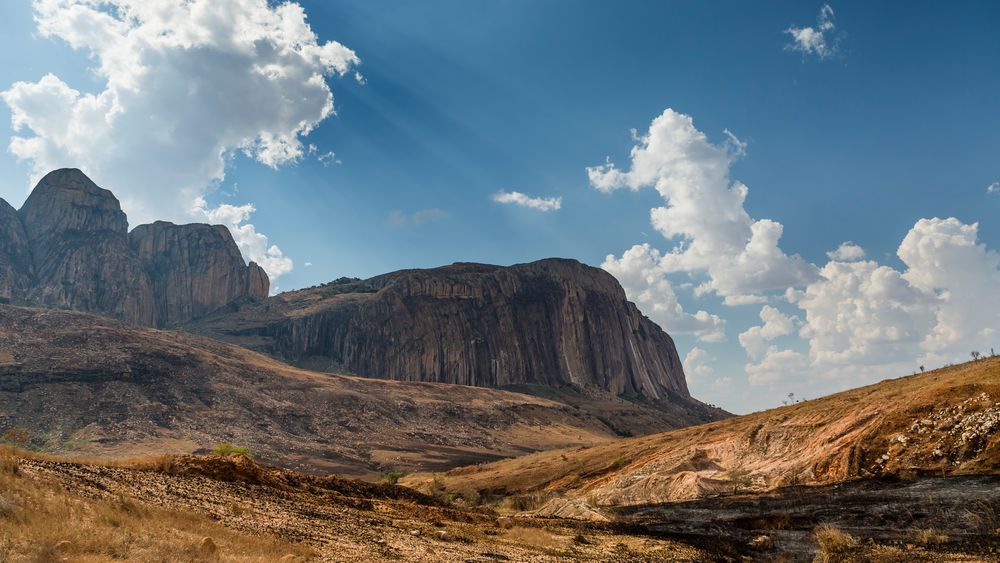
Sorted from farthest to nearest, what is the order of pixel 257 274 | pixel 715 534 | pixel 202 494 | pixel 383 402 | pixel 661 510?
pixel 257 274, pixel 383 402, pixel 661 510, pixel 715 534, pixel 202 494

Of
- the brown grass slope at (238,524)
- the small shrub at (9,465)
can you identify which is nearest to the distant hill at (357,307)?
the brown grass slope at (238,524)

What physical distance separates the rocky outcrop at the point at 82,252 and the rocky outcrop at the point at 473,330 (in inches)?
824

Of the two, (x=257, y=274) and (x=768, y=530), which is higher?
(x=257, y=274)

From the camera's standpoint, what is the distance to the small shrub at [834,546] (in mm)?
16055

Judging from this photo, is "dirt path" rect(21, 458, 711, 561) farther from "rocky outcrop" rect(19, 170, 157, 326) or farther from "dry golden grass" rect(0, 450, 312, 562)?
"rocky outcrop" rect(19, 170, 157, 326)

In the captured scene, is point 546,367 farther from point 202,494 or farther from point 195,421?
point 202,494

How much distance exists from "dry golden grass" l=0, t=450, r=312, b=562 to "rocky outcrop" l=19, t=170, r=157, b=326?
152 m

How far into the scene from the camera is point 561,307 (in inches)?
6280

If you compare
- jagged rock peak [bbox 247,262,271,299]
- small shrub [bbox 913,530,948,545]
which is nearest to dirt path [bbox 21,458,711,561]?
small shrub [bbox 913,530,948,545]

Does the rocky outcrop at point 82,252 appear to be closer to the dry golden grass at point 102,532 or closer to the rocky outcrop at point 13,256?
the rocky outcrop at point 13,256

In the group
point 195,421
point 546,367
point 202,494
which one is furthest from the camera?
point 546,367

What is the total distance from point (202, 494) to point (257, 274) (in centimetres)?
17488

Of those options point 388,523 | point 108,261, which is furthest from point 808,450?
point 108,261

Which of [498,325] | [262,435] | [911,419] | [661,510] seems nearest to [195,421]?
[262,435]
